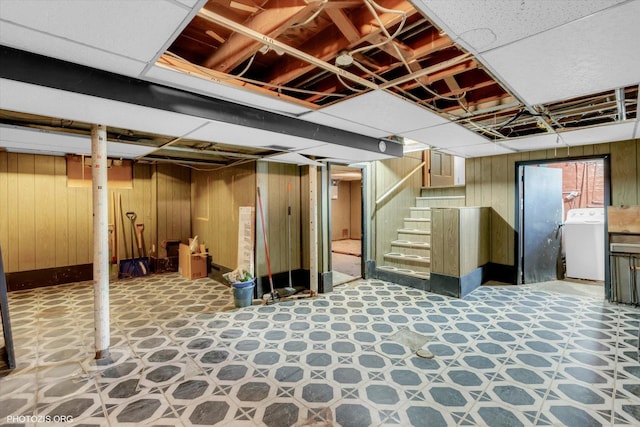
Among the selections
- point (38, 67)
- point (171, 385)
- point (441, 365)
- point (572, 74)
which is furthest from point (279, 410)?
point (572, 74)

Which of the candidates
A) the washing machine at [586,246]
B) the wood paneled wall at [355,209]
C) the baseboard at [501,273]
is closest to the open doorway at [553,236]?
the washing machine at [586,246]

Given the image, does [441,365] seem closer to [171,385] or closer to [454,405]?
[454,405]

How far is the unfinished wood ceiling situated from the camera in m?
1.48

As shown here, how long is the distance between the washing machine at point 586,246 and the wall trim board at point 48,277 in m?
8.91

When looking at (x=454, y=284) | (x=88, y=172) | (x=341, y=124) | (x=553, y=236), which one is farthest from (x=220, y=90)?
(x=553, y=236)

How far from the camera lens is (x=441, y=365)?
260 cm

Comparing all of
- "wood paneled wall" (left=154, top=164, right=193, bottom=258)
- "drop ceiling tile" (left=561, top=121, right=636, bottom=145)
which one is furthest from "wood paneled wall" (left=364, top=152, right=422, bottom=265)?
"wood paneled wall" (left=154, top=164, right=193, bottom=258)

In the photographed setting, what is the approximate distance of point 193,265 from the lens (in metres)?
5.55

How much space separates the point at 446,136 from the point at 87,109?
3616 millimetres

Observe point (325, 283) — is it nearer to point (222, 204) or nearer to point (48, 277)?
point (222, 204)

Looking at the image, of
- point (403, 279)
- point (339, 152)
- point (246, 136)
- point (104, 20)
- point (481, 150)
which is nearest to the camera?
point (104, 20)

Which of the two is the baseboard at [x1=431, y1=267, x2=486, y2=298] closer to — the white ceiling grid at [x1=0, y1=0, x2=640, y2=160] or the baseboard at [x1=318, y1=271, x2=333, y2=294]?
the baseboard at [x1=318, y1=271, x2=333, y2=294]

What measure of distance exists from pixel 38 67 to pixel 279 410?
2554mm

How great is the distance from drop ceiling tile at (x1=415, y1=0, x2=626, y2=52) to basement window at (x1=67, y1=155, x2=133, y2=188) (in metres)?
6.35
